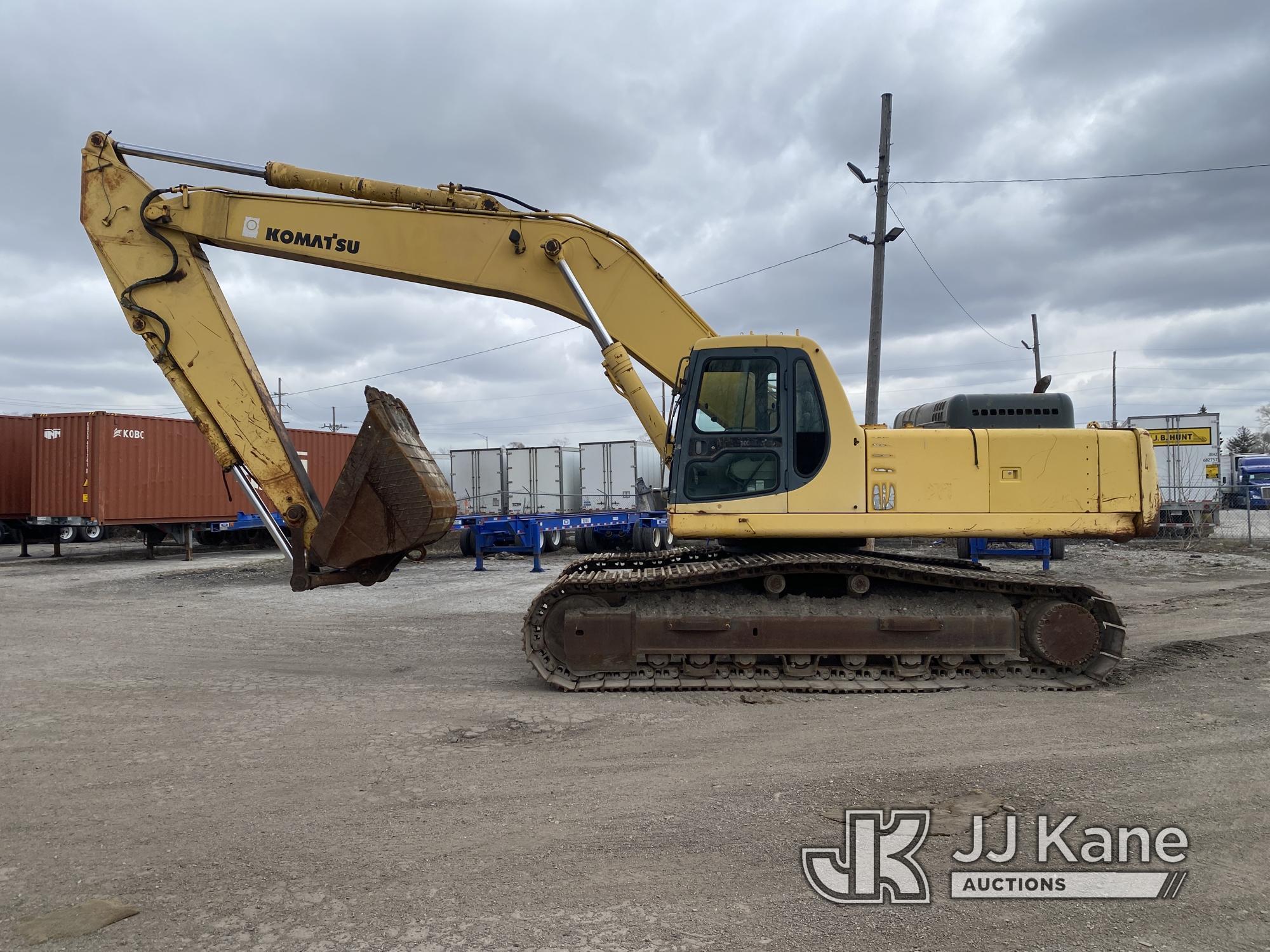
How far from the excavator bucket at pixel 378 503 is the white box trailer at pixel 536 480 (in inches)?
613

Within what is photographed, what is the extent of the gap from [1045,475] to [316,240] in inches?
262

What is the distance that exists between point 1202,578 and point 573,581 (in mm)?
13112

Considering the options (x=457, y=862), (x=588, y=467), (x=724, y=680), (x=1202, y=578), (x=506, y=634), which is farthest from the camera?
(x=588, y=467)

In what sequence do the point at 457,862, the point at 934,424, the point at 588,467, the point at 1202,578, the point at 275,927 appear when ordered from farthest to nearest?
1. the point at 588,467
2. the point at 1202,578
3. the point at 934,424
4. the point at 457,862
5. the point at 275,927

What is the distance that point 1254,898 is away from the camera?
3.37 m

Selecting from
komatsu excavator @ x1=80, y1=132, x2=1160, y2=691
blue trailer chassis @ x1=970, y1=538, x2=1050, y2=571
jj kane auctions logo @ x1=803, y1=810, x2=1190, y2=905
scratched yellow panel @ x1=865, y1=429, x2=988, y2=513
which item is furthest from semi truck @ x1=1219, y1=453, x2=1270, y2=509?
jj kane auctions logo @ x1=803, y1=810, x2=1190, y2=905

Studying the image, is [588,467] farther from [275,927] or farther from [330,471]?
[275,927]

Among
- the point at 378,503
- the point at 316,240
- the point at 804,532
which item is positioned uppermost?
the point at 316,240

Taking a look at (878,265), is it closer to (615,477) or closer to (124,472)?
(615,477)

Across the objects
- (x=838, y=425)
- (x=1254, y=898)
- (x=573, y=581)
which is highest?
(x=838, y=425)

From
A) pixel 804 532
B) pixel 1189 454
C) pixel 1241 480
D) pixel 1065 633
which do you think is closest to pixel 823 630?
pixel 804 532

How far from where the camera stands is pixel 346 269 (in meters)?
7.66

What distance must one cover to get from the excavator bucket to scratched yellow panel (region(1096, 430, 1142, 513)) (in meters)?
5.40

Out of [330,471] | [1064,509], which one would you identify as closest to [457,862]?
[1064,509]
